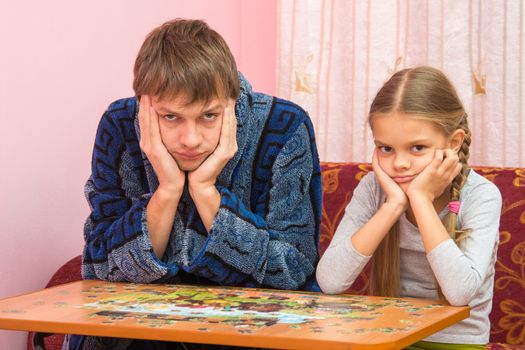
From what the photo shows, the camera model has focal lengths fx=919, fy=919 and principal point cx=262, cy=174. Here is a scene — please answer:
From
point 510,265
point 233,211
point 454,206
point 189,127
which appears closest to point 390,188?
point 454,206

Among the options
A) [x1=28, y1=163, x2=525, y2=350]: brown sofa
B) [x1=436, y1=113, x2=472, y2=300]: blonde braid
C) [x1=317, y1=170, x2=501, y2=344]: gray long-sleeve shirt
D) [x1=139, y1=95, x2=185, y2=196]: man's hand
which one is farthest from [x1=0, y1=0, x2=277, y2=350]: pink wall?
[x1=436, y1=113, x2=472, y2=300]: blonde braid

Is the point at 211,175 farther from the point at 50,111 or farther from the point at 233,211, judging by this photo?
the point at 50,111

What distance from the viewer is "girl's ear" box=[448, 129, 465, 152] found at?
78.5 inches

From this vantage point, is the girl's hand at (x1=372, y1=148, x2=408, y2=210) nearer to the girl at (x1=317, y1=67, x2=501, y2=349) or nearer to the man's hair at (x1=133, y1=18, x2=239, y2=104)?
the girl at (x1=317, y1=67, x2=501, y2=349)

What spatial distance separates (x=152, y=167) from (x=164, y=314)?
56cm

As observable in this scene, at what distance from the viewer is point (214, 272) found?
6.31 feet

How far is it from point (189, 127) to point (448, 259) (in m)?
0.58

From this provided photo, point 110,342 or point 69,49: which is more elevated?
point 69,49

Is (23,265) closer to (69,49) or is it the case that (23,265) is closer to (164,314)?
(69,49)

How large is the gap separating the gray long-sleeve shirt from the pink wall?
0.91 metres

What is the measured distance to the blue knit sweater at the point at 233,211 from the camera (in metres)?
1.93

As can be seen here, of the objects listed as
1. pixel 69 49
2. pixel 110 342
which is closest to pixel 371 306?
pixel 110 342

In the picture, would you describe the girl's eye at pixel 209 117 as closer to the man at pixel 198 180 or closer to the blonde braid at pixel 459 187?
the man at pixel 198 180

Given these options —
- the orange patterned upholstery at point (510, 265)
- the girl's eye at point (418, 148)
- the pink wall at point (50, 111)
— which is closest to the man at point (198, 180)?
the girl's eye at point (418, 148)
